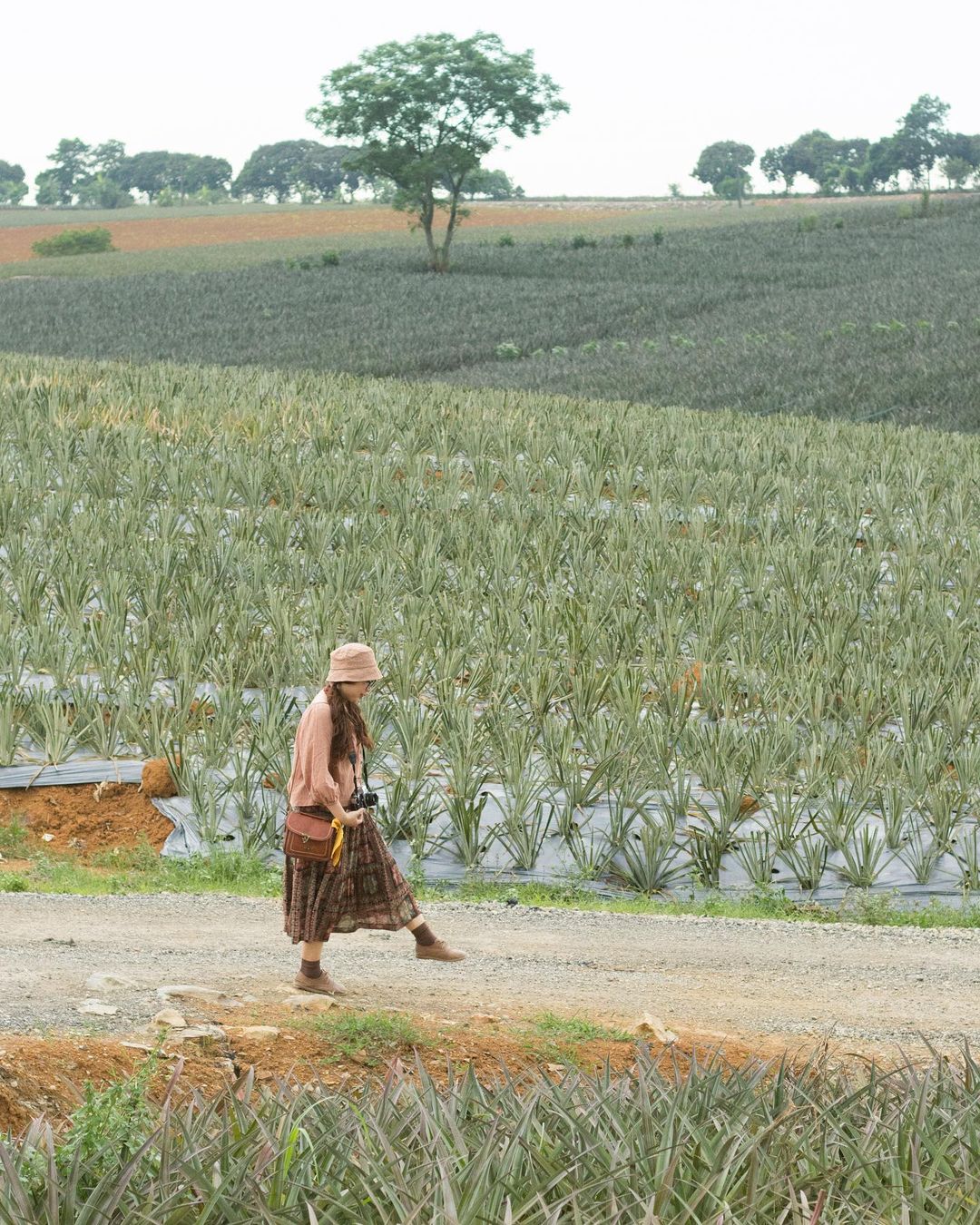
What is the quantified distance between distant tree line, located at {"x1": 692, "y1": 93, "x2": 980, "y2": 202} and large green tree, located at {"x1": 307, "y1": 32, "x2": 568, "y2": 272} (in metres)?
61.7

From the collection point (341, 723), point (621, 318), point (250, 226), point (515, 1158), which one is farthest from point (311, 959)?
point (250, 226)

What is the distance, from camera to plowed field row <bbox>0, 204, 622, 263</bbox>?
7894 cm

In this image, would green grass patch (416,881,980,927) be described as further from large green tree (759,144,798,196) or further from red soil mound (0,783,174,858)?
large green tree (759,144,798,196)

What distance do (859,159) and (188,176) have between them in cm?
7378

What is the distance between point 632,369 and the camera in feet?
106

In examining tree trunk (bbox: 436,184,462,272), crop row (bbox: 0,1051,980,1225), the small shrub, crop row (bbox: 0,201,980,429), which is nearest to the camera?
crop row (bbox: 0,1051,980,1225)

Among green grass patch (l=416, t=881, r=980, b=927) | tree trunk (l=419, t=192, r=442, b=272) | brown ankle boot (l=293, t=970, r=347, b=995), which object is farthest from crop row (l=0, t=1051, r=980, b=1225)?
tree trunk (l=419, t=192, r=442, b=272)

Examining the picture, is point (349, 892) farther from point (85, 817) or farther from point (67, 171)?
point (67, 171)

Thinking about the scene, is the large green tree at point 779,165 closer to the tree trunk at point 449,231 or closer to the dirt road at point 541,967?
the tree trunk at point 449,231

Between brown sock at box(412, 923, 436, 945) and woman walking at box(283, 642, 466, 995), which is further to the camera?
brown sock at box(412, 923, 436, 945)

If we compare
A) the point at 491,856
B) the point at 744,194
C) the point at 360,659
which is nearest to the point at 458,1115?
the point at 360,659

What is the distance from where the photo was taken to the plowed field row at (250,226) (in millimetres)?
78938

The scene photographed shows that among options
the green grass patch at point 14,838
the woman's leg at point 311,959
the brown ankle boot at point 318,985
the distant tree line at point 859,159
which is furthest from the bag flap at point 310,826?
the distant tree line at point 859,159

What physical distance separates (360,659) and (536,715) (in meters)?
3.09
